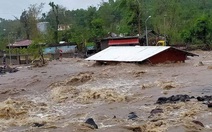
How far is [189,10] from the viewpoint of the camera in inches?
2667

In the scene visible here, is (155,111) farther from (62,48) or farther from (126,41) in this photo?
(62,48)

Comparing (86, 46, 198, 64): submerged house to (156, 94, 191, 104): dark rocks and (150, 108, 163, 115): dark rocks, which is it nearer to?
(156, 94, 191, 104): dark rocks

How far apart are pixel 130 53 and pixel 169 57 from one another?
3368 millimetres

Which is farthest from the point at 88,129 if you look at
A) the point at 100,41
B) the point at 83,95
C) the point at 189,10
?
the point at 189,10

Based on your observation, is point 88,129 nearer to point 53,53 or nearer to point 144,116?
point 144,116

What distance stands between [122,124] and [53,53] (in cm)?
4292

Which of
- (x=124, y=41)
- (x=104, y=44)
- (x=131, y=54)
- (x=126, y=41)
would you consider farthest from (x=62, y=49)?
(x=131, y=54)

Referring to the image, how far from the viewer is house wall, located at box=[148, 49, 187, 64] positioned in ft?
94.4

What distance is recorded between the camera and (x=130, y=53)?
1227 inches

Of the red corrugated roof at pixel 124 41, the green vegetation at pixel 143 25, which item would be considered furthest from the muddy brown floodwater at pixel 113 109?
the green vegetation at pixel 143 25

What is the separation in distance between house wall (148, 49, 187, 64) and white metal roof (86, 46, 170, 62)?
0.40 m

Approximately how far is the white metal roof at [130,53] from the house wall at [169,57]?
0.40 metres

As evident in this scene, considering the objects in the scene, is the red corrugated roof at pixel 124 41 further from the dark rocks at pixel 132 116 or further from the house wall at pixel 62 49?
the dark rocks at pixel 132 116

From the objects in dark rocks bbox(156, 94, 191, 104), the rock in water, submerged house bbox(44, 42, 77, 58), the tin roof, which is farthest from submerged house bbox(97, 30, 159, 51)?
the rock in water
